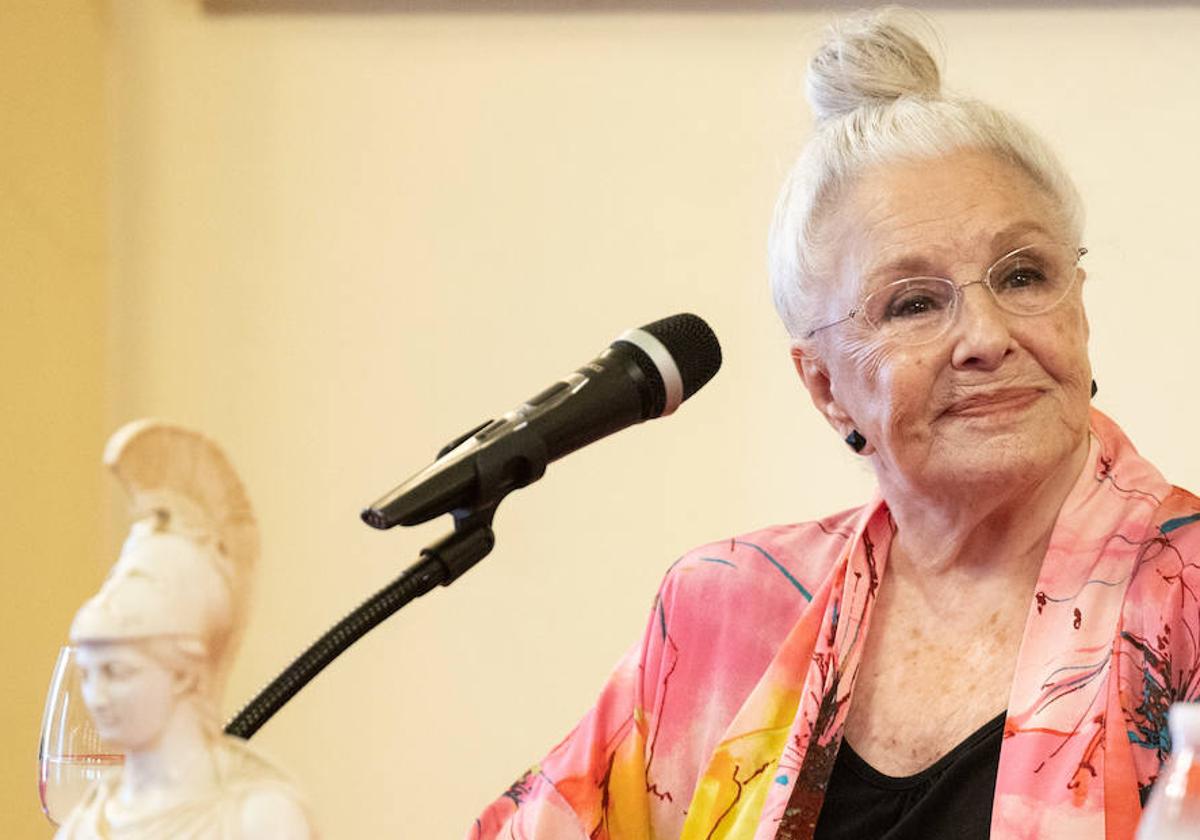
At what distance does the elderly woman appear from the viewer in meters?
1.39

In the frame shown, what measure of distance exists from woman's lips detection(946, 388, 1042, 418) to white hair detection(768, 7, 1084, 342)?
0.21 meters

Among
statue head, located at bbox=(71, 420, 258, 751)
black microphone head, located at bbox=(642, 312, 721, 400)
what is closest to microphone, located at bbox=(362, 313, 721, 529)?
black microphone head, located at bbox=(642, 312, 721, 400)

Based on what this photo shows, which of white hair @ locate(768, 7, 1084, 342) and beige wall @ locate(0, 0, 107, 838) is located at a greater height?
white hair @ locate(768, 7, 1084, 342)

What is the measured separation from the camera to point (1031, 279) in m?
1.52

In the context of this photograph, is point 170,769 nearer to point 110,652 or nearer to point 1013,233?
point 110,652

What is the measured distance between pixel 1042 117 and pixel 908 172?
817 millimetres

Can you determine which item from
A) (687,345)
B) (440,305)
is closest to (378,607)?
(687,345)

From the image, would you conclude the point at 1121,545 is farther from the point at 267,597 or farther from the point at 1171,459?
the point at 267,597

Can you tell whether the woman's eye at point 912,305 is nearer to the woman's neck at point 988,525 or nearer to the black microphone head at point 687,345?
the woman's neck at point 988,525

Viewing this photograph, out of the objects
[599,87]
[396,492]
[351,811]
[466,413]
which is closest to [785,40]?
[599,87]

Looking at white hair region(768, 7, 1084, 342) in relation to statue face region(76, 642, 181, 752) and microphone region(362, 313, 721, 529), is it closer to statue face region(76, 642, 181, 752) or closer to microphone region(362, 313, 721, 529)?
microphone region(362, 313, 721, 529)

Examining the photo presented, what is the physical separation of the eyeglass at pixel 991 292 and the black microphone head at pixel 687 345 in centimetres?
41

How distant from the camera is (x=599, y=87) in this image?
243 centimetres

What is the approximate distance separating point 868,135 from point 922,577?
456 mm
